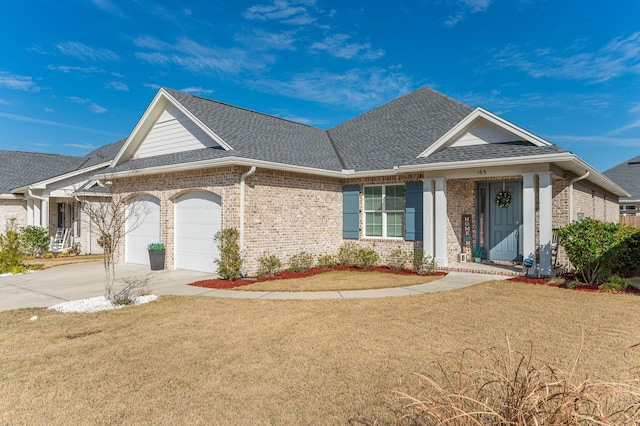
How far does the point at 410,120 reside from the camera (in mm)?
15055

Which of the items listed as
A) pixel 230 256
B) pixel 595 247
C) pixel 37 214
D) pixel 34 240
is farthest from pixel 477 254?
pixel 37 214

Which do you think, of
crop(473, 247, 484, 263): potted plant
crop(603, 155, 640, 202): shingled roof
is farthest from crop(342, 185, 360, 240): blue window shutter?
crop(603, 155, 640, 202): shingled roof

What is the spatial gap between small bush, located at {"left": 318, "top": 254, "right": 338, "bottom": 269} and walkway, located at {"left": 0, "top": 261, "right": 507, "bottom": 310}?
3611 millimetres

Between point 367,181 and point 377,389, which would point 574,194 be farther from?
point 377,389

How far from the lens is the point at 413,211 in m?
11.8

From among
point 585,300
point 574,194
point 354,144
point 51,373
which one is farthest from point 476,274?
point 51,373

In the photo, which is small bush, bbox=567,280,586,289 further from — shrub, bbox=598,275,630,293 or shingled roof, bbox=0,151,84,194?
shingled roof, bbox=0,151,84,194

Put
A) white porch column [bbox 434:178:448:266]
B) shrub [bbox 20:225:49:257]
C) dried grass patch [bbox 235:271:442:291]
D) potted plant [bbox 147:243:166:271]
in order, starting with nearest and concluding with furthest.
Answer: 1. dried grass patch [bbox 235:271:442:291]
2. white porch column [bbox 434:178:448:266]
3. potted plant [bbox 147:243:166:271]
4. shrub [bbox 20:225:49:257]

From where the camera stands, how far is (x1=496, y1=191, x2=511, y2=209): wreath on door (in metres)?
12.2

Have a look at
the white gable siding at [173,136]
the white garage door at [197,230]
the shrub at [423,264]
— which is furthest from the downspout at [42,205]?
the shrub at [423,264]

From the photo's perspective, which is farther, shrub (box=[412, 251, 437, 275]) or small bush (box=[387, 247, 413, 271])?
small bush (box=[387, 247, 413, 271])

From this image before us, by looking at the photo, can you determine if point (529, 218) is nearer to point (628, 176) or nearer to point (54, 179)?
point (54, 179)

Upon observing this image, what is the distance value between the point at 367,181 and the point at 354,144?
262 cm

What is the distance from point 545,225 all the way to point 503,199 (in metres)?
2.60
